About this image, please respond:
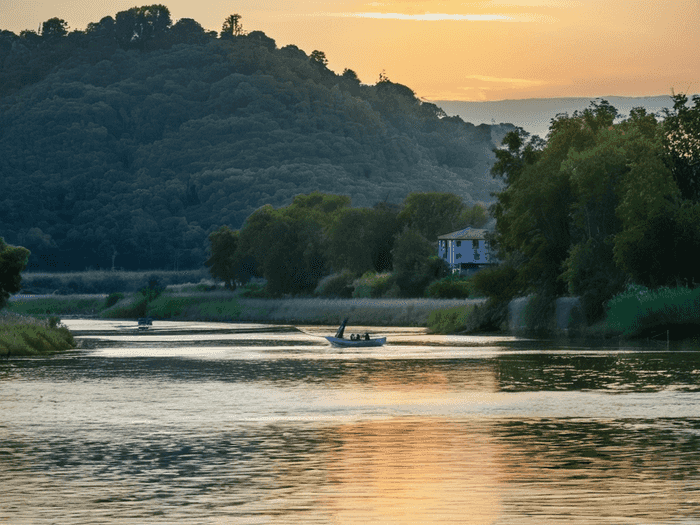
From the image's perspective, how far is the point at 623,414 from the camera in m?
37.1

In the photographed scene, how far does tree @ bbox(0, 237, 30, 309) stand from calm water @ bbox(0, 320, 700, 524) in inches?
853

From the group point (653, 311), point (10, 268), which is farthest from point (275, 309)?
point (653, 311)

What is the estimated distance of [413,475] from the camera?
25.2 metres

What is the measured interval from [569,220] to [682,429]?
71.0m

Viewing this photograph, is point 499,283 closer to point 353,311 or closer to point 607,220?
point 607,220

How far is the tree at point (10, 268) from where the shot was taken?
82250mm

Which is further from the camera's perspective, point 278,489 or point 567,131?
point 567,131

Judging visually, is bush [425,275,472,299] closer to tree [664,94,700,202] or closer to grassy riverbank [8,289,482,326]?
grassy riverbank [8,289,482,326]

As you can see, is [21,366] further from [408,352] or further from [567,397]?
[567,397]

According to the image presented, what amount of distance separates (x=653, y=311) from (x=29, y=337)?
4353 cm

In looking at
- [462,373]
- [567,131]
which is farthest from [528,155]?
[462,373]

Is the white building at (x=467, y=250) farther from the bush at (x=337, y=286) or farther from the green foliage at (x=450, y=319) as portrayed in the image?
the green foliage at (x=450, y=319)

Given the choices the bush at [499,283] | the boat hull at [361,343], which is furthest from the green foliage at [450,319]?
the boat hull at [361,343]

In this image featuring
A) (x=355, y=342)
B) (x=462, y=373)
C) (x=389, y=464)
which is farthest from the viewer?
(x=355, y=342)
